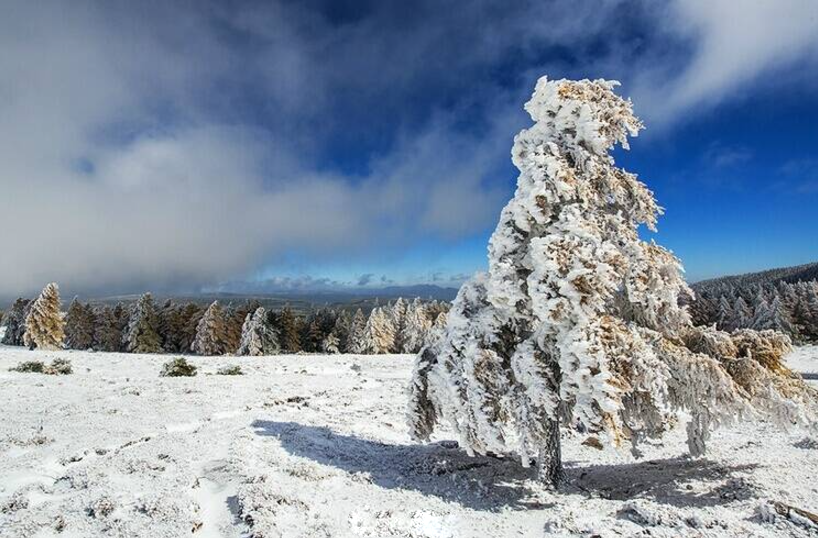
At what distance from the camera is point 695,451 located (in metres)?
12.3

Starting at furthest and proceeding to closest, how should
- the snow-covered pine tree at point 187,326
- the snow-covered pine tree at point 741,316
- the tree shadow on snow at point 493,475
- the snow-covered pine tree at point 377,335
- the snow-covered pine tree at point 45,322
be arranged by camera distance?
the snow-covered pine tree at point 377,335 < the snow-covered pine tree at point 741,316 < the snow-covered pine tree at point 187,326 < the snow-covered pine tree at point 45,322 < the tree shadow on snow at point 493,475

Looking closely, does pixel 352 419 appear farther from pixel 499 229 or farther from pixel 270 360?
pixel 270 360

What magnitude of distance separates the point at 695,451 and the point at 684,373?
9.68ft

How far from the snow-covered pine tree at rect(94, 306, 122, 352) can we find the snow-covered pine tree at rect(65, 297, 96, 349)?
1.10 metres

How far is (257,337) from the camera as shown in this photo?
6481 cm

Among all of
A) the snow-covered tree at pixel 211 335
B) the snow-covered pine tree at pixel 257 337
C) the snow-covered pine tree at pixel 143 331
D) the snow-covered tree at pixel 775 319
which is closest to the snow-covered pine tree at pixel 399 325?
the snow-covered pine tree at pixel 257 337

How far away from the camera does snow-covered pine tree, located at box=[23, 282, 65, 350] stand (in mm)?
53500

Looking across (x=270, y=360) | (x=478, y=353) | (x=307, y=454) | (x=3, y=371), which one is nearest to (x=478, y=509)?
(x=478, y=353)

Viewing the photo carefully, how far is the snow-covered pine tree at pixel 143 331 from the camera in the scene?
64.4m

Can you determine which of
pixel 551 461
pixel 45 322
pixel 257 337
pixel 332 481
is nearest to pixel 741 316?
pixel 257 337

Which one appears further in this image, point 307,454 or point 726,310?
point 726,310

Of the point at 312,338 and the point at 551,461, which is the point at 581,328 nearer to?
the point at 551,461

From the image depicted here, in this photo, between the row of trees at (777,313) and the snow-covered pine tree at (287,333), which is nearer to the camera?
the row of trees at (777,313)

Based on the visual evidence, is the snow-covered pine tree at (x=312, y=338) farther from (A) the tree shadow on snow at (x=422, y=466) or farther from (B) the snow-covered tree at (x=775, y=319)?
(B) the snow-covered tree at (x=775, y=319)
